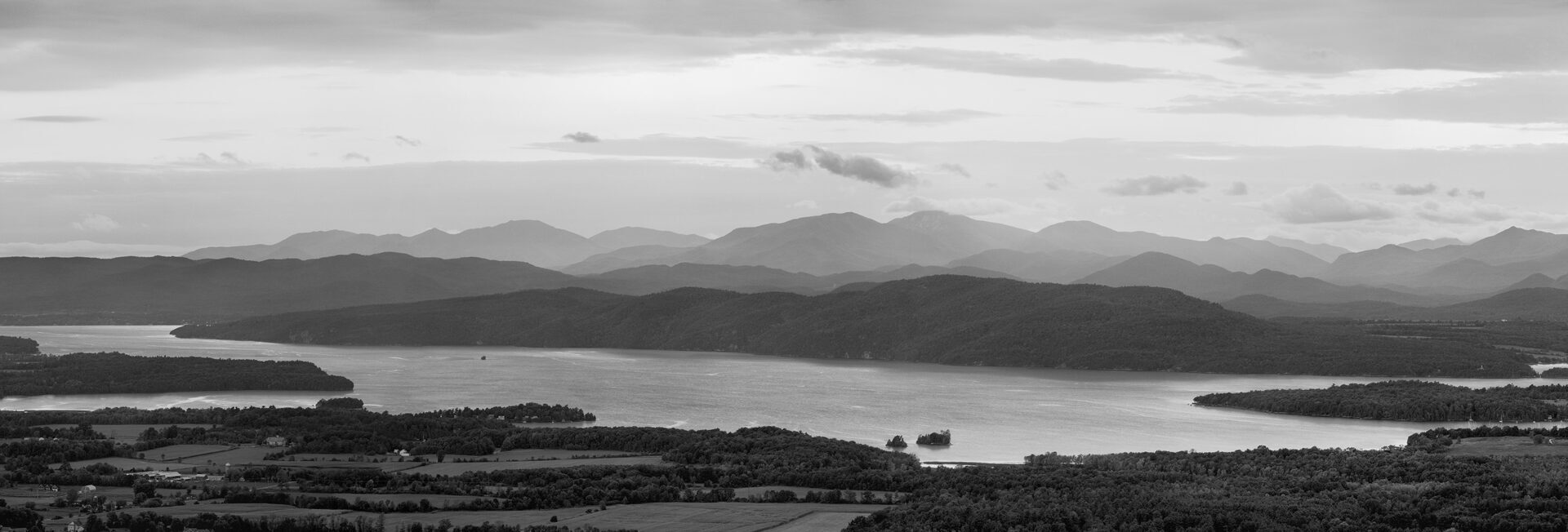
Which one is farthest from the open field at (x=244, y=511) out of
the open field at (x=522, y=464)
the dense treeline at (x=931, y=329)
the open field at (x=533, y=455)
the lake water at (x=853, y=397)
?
the dense treeline at (x=931, y=329)

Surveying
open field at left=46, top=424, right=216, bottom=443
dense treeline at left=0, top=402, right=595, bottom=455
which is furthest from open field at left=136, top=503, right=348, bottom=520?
open field at left=46, top=424, right=216, bottom=443

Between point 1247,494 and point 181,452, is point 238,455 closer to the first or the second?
point 181,452

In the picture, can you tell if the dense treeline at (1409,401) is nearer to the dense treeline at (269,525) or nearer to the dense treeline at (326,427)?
the dense treeline at (326,427)

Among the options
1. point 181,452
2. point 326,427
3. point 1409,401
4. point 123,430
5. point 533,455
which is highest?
point 1409,401

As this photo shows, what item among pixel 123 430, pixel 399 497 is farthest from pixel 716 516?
pixel 123 430

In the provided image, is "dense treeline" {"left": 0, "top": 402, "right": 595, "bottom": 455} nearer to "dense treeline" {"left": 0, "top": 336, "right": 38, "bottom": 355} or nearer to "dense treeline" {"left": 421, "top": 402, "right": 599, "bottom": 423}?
"dense treeline" {"left": 421, "top": 402, "right": 599, "bottom": 423}

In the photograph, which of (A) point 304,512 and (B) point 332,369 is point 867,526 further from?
(B) point 332,369
